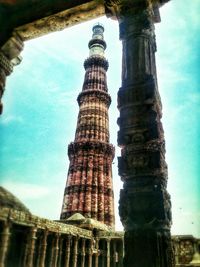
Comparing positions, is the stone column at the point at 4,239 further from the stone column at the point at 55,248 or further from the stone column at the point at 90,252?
the stone column at the point at 90,252

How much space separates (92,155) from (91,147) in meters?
0.65

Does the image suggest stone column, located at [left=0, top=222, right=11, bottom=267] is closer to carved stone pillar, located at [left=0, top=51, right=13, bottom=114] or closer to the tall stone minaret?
carved stone pillar, located at [left=0, top=51, right=13, bottom=114]

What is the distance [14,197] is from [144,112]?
6158mm

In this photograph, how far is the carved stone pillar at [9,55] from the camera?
4.24m

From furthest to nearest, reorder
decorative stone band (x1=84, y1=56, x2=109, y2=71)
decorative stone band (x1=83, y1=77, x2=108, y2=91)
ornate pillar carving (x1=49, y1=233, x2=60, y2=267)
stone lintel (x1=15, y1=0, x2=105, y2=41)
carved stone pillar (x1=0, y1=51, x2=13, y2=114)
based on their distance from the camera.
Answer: decorative stone band (x1=84, y1=56, x2=109, y2=71)
decorative stone band (x1=83, y1=77, x2=108, y2=91)
ornate pillar carving (x1=49, y1=233, x2=60, y2=267)
carved stone pillar (x1=0, y1=51, x2=13, y2=114)
stone lintel (x1=15, y1=0, x2=105, y2=41)

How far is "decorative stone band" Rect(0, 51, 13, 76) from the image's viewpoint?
14.0 feet

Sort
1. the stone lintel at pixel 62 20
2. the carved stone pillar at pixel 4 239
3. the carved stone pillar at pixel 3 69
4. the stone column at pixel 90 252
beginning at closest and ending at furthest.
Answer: the stone lintel at pixel 62 20 → the carved stone pillar at pixel 3 69 → the carved stone pillar at pixel 4 239 → the stone column at pixel 90 252

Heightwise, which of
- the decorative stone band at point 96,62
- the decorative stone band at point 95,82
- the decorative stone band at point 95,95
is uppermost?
the decorative stone band at point 96,62

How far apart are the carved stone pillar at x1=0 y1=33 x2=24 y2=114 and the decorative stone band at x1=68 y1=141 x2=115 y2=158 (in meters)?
16.6

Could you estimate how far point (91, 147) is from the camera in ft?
68.7

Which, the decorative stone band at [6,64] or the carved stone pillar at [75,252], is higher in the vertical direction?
the decorative stone band at [6,64]

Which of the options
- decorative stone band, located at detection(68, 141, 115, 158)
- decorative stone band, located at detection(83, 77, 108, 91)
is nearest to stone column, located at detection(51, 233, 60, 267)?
decorative stone band, located at detection(68, 141, 115, 158)

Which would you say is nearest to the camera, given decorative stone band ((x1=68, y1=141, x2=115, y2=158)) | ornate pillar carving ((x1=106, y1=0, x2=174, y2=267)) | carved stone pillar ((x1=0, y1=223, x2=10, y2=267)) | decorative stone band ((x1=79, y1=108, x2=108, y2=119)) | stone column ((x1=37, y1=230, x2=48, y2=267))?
ornate pillar carving ((x1=106, y1=0, x2=174, y2=267))

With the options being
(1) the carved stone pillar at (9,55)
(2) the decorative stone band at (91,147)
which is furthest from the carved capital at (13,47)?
(2) the decorative stone band at (91,147)
